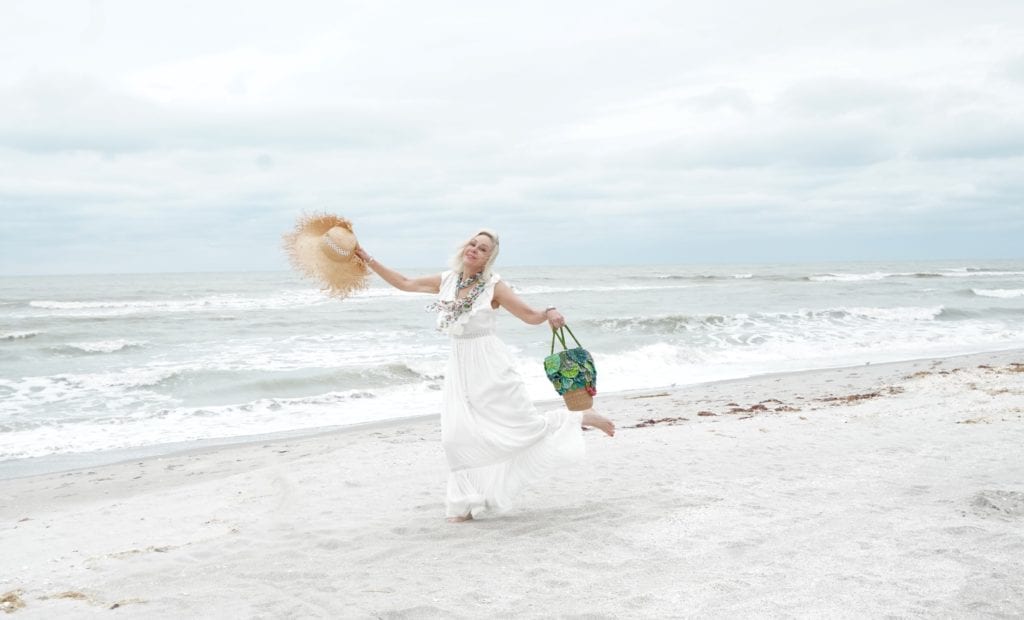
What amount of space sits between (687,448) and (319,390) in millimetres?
8201

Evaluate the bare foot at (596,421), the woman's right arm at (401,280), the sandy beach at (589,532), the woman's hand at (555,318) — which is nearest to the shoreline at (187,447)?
the sandy beach at (589,532)

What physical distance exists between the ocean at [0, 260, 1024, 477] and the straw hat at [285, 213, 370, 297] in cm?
538

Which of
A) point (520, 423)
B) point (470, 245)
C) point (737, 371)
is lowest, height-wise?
point (737, 371)

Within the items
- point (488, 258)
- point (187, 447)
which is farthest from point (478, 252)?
point (187, 447)

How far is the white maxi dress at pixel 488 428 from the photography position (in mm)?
5152

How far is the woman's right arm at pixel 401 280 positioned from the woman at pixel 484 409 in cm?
2

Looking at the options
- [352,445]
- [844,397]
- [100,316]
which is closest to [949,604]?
[352,445]

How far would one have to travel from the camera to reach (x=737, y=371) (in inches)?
620

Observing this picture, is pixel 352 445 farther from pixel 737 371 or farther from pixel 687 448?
pixel 737 371

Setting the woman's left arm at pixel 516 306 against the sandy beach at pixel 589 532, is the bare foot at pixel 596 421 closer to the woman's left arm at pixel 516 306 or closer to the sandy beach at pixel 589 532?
the sandy beach at pixel 589 532

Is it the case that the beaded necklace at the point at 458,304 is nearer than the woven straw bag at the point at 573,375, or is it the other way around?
the beaded necklace at the point at 458,304

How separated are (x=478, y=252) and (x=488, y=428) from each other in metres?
1.10

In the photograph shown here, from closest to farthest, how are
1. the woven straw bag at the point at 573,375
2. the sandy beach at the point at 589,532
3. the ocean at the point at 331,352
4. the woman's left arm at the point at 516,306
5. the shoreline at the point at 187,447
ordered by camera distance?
1. the sandy beach at the point at 589,532
2. the woman's left arm at the point at 516,306
3. the woven straw bag at the point at 573,375
4. the shoreline at the point at 187,447
5. the ocean at the point at 331,352

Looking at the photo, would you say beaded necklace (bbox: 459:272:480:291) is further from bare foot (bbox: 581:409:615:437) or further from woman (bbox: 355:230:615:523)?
bare foot (bbox: 581:409:615:437)
